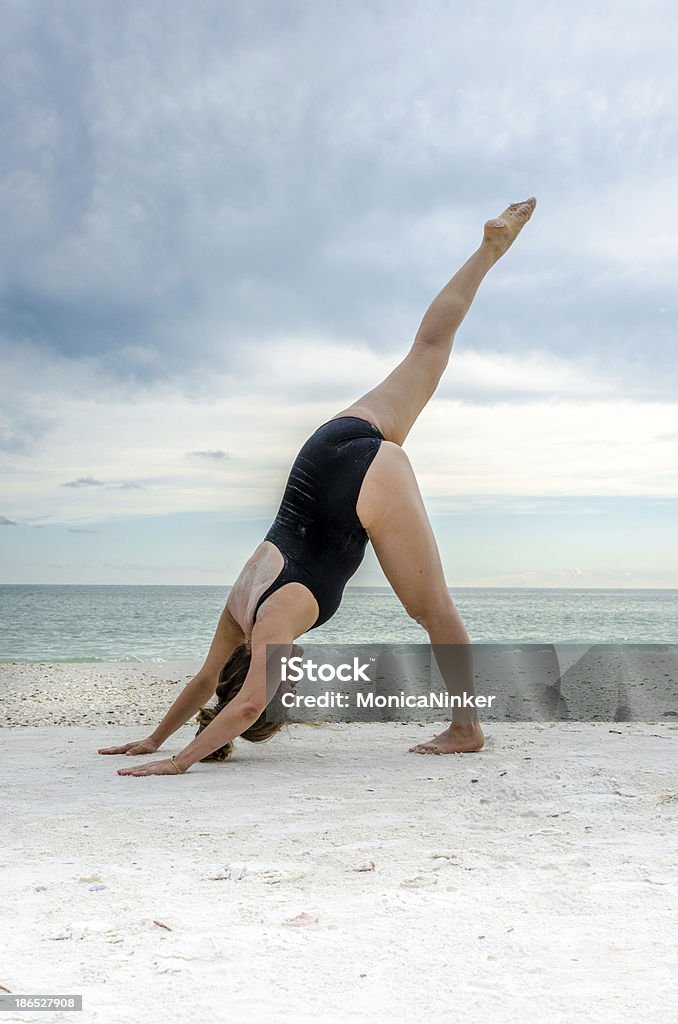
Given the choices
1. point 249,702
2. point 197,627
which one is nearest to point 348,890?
point 249,702

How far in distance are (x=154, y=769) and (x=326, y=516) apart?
1.43 metres

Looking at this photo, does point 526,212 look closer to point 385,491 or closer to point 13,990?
point 385,491

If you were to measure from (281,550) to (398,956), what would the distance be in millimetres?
2485

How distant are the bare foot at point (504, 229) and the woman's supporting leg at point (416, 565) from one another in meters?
1.35

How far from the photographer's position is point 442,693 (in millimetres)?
7039

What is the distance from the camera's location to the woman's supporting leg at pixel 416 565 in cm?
428

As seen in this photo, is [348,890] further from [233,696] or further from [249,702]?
[233,696]

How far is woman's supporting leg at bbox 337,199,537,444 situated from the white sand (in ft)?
5.97

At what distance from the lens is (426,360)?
15.5ft

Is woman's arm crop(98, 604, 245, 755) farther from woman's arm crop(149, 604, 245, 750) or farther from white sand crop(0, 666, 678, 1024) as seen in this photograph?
white sand crop(0, 666, 678, 1024)

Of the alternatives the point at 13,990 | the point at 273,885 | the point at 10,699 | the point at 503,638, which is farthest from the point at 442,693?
the point at 503,638

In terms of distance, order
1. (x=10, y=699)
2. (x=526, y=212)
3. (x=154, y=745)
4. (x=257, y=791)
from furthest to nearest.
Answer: (x=10, y=699) < (x=526, y=212) < (x=154, y=745) < (x=257, y=791)

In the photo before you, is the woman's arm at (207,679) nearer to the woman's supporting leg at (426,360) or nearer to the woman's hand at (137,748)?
the woman's hand at (137,748)

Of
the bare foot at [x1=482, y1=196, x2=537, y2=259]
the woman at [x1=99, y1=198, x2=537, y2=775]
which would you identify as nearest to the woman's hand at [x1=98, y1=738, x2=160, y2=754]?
the woman at [x1=99, y1=198, x2=537, y2=775]
